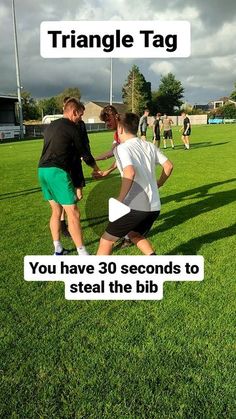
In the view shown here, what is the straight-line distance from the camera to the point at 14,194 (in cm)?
972

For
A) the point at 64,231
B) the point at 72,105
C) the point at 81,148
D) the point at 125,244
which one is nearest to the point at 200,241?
the point at 125,244

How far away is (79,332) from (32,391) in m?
0.78

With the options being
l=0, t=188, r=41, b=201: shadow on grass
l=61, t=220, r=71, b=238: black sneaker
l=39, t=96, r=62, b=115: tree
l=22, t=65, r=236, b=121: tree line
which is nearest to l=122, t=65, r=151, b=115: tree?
l=22, t=65, r=236, b=121: tree line

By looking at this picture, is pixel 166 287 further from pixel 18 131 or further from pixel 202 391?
pixel 18 131

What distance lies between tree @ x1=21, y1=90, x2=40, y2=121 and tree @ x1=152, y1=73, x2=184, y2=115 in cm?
3826

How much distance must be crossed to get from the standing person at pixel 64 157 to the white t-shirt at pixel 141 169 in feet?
3.46

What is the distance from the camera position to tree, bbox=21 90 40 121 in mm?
85188

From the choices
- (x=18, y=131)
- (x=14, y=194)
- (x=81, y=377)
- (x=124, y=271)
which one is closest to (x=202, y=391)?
(x=81, y=377)

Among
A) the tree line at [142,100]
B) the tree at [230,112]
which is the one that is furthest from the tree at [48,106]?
the tree at [230,112]

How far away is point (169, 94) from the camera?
379 ft

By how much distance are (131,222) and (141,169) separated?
54cm

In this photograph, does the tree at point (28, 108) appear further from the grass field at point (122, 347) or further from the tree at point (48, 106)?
the grass field at point (122, 347)

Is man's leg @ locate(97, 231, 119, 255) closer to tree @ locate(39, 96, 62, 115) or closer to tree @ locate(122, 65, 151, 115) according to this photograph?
tree @ locate(122, 65, 151, 115)

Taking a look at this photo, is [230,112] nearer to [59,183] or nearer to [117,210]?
[59,183]
